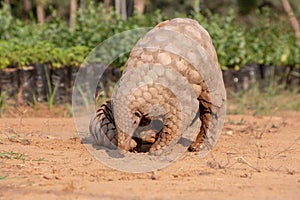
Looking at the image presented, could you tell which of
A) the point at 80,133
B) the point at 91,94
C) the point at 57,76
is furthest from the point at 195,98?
the point at 57,76

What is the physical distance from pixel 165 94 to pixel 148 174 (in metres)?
0.66

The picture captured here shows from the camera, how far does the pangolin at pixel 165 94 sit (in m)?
4.65

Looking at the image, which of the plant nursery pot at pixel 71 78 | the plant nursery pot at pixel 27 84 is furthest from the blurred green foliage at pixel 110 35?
the plant nursery pot at pixel 27 84

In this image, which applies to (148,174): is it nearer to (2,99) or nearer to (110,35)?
(2,99)

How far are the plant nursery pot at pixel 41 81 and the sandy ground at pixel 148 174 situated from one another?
280 centimetres

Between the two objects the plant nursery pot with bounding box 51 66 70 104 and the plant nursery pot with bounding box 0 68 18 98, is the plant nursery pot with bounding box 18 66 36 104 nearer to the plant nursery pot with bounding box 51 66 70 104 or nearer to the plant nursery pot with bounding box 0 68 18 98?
the plant nursery pot with bounding box 0 68 18 98

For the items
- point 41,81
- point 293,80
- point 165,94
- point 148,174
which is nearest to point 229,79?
point 293,80

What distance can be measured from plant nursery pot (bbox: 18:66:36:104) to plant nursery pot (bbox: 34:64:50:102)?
0.06 meters

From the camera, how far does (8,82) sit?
913cm

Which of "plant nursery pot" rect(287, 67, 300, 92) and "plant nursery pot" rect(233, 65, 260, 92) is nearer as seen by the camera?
"plant nursery pot" rect(233, 65, 260, 92)

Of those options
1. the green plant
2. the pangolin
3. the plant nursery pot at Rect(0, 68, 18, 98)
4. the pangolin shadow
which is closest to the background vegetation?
the plant nursery pot at Rect(0, 68, 18, 98)

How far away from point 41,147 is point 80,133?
94 cm

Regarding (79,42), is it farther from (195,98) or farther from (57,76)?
(195,98)

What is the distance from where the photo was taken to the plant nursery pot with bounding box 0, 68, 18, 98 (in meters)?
9.10
